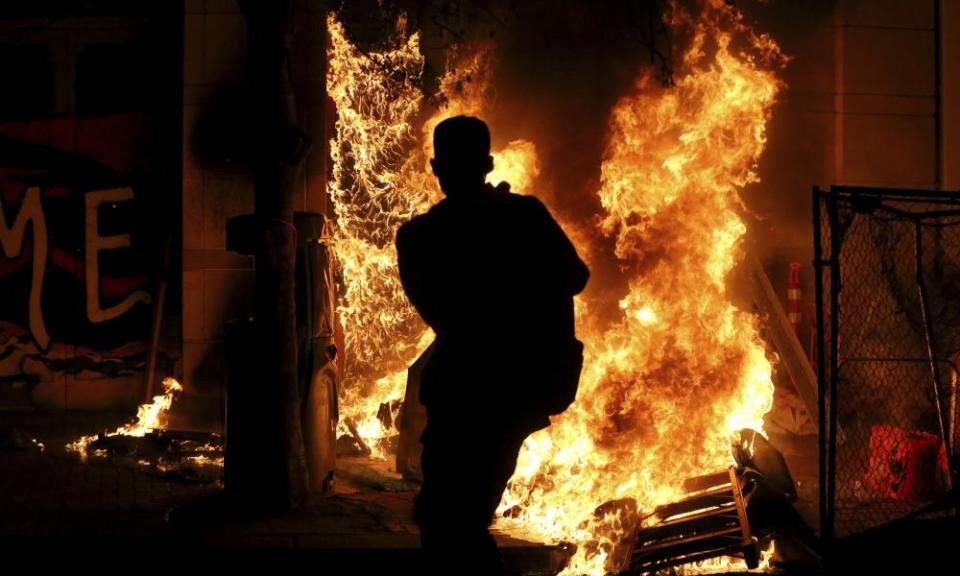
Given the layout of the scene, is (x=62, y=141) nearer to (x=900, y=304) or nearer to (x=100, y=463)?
(x=100, y=463)

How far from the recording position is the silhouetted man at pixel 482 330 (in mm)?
3719

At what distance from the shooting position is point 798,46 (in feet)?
34.1

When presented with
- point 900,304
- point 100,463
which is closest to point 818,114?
point 900,304

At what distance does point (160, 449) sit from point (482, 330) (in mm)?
6047

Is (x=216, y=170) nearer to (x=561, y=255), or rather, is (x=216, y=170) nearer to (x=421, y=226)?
(x=421, y=226)

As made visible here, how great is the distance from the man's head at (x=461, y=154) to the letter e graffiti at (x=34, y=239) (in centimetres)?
783

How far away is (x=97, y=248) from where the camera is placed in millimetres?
10477

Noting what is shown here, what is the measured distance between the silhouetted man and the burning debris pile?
15.8 feet

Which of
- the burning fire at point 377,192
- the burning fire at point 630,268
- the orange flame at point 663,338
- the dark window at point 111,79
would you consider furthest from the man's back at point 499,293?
the dark window at point 111,79

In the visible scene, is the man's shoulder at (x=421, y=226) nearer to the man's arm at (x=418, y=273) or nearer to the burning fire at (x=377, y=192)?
the man's arm at (x=418, y=273)

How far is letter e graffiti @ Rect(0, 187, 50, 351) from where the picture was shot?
34.1ft

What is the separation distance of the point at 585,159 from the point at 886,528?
191 inches

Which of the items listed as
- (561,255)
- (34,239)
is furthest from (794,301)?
(34,239)

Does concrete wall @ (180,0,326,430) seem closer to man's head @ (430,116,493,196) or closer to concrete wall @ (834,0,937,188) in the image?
concrete wall @ (834,0,937,188)
